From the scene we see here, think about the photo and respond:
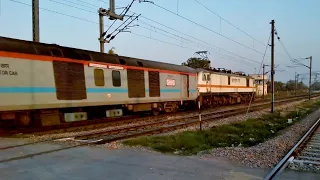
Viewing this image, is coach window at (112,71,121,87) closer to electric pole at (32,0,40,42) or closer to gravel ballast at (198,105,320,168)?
electric pole at (32,0,40,42)

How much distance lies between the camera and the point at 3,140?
33.6 feet

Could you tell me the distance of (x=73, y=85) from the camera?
14.0m

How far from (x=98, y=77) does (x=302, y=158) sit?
9921 mm

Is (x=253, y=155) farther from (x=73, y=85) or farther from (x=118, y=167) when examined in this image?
(x=73, y=85)

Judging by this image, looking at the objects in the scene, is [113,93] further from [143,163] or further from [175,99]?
[143,163]

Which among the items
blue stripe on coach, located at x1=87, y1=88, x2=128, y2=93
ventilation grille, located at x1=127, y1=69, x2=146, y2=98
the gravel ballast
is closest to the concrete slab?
the gravel ballast

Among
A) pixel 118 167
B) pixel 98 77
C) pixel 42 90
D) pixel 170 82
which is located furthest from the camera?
pixel 170 82

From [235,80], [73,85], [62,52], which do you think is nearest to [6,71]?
[62,52]

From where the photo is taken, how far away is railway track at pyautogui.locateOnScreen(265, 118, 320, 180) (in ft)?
23.4

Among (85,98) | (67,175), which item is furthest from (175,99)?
(67,175)

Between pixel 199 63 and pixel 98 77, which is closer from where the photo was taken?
pixel 98 77

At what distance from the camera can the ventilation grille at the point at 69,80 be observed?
13.3 meters

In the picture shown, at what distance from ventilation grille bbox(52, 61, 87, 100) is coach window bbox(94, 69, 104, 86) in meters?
0.80

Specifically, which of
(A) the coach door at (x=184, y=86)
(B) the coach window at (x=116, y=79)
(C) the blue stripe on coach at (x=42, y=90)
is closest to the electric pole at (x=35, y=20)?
(C) the blue stripe on coach at (x=42, y=90)
